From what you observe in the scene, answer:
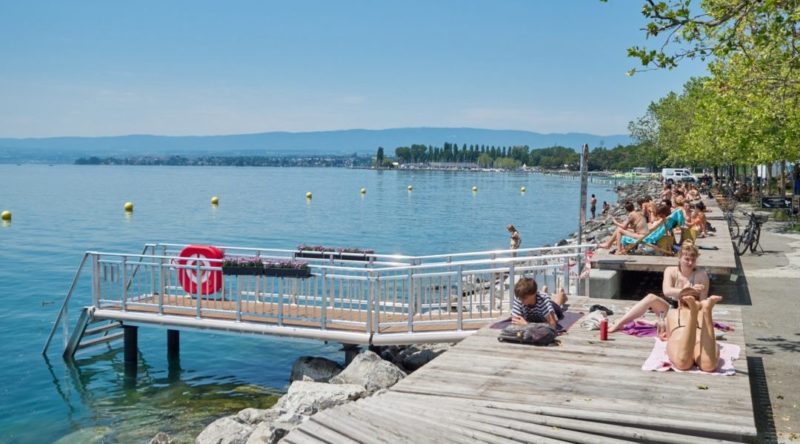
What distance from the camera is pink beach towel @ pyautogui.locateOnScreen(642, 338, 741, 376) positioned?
8.08 meters

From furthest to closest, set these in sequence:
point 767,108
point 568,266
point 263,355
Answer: point 767,108 → point 263,355 → point 568,266

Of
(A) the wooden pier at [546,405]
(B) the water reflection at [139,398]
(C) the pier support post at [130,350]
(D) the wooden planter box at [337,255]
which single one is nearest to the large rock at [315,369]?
(B) the water reflection at [139,398]

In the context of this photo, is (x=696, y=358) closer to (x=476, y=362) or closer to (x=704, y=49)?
(x=476, y=362)

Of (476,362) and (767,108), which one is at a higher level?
(767,108)

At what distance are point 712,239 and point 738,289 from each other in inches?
119

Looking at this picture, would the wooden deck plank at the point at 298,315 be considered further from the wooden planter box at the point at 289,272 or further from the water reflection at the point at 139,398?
the water reflection at the point at 139,398

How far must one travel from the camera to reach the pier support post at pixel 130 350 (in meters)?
16.4

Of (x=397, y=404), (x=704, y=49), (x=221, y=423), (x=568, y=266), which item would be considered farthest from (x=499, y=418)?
(x=704, y=49)

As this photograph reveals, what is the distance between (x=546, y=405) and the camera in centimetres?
716

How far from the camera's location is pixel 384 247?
48.2 m

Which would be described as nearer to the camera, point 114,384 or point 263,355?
point 114,384

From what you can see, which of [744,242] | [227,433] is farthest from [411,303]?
[744,242]

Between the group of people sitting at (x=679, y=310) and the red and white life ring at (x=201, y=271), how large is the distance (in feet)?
21.4

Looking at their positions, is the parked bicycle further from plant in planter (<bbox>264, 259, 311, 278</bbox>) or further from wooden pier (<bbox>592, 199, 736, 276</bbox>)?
plant in planter (<bbox>264, 259, 311, 278</bbox>)
